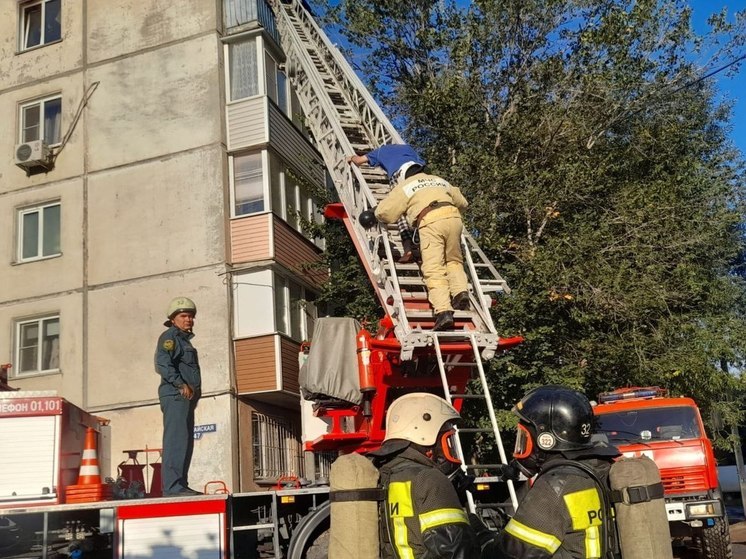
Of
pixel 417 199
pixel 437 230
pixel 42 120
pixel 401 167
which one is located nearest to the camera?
pixel 437 230

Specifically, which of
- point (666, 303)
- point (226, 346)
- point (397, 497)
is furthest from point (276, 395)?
point (397, 497)

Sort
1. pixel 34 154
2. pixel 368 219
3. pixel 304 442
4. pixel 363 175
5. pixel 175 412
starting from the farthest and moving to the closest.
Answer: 1. pixel 34 154
2. pixel 363 175
3. pixel 368 219
4. pixel 304 442
5. pixel 175 412

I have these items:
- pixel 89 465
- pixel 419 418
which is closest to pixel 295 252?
pixel 89 465

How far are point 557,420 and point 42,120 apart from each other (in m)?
16.9

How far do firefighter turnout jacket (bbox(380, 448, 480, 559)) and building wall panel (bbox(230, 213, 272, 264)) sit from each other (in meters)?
12.1

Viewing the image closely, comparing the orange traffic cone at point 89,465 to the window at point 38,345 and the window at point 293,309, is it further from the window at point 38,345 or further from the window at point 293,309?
the window at point 38,345

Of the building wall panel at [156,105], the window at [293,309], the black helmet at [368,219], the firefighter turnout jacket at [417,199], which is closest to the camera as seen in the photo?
the firefighter turnout jacket at [417,199]

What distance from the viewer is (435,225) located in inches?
288

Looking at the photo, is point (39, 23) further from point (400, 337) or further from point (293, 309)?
point (400, 337)

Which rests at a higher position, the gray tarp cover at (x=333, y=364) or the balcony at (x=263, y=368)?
the balcony at (x=263, y=368)

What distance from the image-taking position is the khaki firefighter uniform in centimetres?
727

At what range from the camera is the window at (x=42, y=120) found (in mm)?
17391

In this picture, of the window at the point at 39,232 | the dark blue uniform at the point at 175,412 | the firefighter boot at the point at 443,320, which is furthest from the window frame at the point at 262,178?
the firefighter boot at the point at 443,320

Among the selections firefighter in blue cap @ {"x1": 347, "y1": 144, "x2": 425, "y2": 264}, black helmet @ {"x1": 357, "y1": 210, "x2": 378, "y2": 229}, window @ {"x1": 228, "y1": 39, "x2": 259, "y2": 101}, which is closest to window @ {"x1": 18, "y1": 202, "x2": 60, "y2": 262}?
window @ {"x1": 228, "y1": 39, "x2": 259, "y2": 101}
